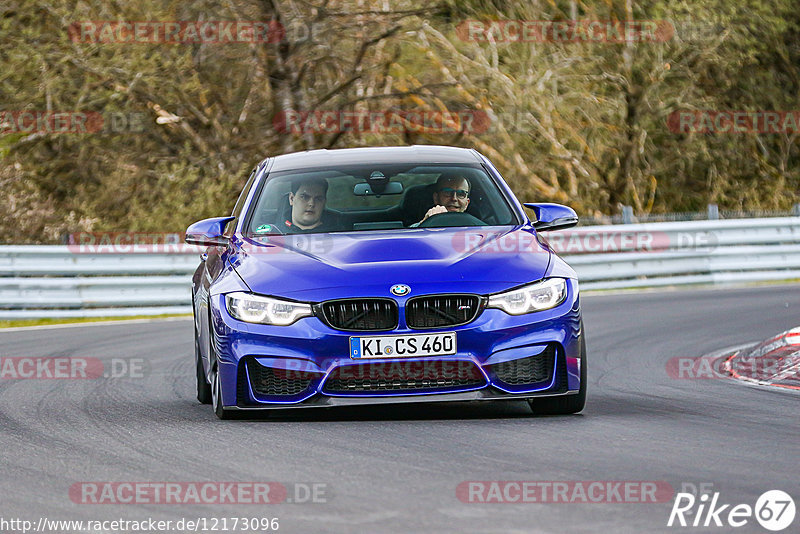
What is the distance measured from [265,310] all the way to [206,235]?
4.89 feet

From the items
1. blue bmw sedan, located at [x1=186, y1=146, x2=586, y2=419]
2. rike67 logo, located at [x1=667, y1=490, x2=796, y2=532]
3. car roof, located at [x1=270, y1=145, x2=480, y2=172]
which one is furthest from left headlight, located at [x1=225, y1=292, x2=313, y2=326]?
rike67 logo, located at [x1=667, y1=490, x2=796, y2=532]

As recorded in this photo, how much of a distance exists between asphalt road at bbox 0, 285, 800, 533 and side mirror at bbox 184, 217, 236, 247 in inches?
41.3

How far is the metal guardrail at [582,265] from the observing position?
740 inches

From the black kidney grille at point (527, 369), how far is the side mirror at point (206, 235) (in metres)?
A: 2.16

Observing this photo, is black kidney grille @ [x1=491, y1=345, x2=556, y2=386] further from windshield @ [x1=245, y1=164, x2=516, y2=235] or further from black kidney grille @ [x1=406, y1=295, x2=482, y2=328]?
windshield @ [x1=245, y1=164, x2=516, y2=235]

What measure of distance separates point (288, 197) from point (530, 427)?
2.46 metres

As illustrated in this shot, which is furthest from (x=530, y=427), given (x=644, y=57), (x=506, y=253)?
(x=644, y=57)

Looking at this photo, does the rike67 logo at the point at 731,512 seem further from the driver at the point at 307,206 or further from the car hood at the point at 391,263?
the driver at the point at 307,206

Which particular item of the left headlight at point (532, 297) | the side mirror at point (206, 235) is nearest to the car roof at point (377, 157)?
the side mirror at point (206, 235)

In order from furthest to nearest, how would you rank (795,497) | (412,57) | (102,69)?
(412,57) < (102,69) < (795,497)

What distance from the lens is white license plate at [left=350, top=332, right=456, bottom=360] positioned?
777 centimetres

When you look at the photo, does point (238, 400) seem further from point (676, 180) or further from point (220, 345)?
point (676, 180)

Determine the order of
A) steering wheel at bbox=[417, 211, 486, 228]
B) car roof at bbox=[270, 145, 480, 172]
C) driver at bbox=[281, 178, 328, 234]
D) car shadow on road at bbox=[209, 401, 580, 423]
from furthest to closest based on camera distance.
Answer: car roof at bbox=[270, 145, 480, 172] < driver at bbox=[281, 178, 328, 234] < steering wheel at bbox=[417, 211, 486, 228] < car shadow on road at bbox=[209, 401, 580, 423]

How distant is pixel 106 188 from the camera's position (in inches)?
1037
